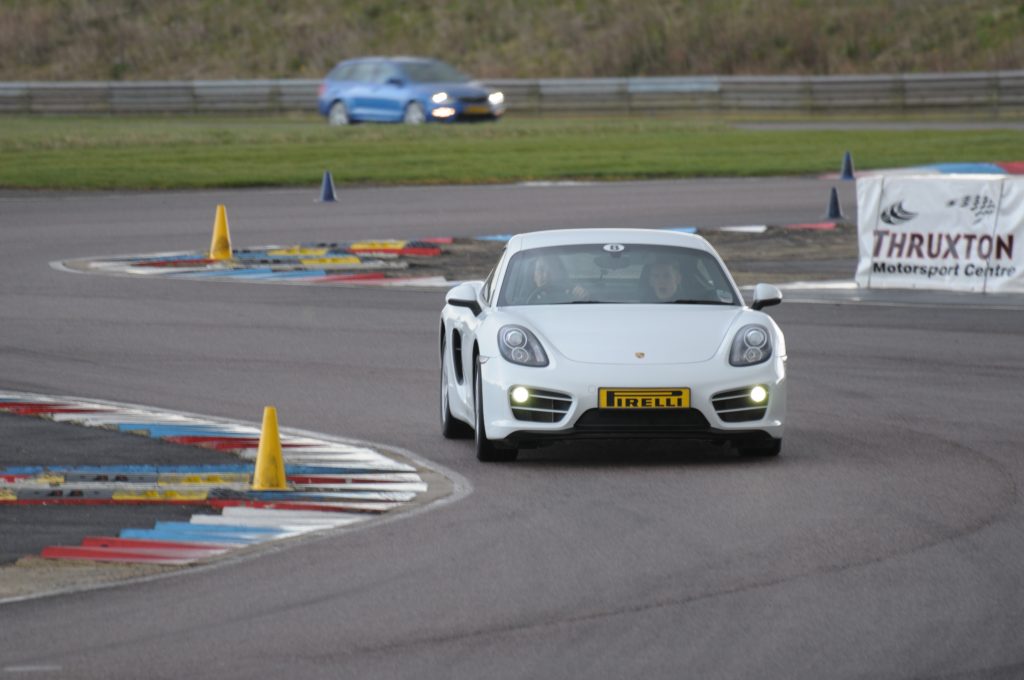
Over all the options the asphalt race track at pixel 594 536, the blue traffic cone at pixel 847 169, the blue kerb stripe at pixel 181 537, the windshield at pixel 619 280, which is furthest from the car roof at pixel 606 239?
the blue traffic cone at pixel 847 169

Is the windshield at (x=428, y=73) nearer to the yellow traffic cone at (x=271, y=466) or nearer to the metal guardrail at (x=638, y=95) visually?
the metal guardrail at (x=638, y=95)

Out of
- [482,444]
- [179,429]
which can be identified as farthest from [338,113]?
[482,444]

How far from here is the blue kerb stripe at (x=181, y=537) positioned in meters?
8.41

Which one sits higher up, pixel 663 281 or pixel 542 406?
pixel 663 281

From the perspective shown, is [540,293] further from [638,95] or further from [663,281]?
[638,95]

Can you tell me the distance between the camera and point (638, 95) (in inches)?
2128

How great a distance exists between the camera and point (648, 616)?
7047 mm

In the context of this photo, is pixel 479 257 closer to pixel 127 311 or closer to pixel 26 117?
pixel 127 311

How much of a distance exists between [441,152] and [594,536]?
3118 cm

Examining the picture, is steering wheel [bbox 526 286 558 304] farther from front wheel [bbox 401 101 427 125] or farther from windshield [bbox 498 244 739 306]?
front wheel [bbox 401 101 427 125]

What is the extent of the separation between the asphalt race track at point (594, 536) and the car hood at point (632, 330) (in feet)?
1.91

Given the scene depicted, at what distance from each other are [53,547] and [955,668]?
3.76 metres

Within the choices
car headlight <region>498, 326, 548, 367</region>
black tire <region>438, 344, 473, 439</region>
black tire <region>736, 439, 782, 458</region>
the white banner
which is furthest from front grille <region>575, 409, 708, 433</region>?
the white banner

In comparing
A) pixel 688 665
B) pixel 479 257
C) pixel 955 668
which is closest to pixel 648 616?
pixel 688 665
